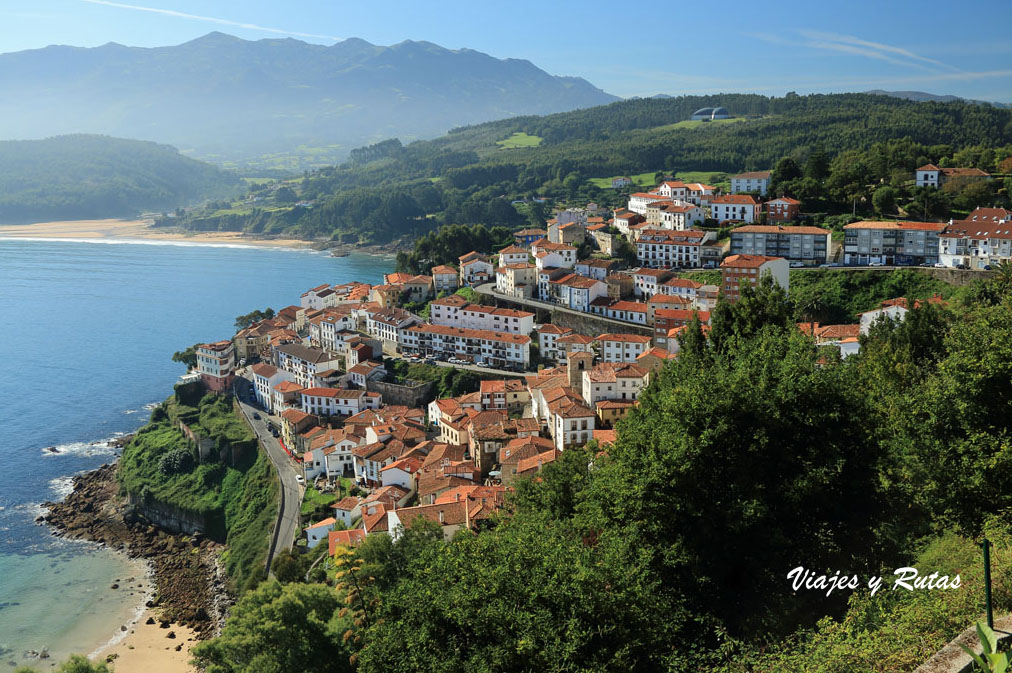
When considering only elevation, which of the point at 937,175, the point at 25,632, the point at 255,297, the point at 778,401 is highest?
the point at 937,175

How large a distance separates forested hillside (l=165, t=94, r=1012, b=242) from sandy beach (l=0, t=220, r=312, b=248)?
2.34 metres

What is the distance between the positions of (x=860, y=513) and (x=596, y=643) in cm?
269

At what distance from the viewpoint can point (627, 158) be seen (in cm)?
5694

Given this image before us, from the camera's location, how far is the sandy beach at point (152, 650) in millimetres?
13977

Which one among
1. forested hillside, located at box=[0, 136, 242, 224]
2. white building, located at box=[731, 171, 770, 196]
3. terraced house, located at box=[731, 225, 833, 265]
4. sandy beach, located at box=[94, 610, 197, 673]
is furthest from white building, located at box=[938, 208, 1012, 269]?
forested hillside, located at box=[0, 136, 242, 224]

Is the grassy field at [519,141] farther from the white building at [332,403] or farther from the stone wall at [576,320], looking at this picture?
the white building at [332,403]

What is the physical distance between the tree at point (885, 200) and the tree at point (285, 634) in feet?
73.3

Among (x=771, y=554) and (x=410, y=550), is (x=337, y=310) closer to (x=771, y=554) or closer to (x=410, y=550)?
(x=410, y=550)

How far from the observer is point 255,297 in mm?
41688

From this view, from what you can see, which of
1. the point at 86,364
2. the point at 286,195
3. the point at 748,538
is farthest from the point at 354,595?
the point at 286,195

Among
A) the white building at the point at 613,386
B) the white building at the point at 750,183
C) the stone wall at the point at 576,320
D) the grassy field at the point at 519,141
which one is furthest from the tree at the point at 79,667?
the grassy field at the point at 519,141

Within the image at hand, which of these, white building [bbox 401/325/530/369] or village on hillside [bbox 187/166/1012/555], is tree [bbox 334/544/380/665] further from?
white building [bbox 401/325/530/369]

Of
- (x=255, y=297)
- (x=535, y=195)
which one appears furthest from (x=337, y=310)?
(x=535, y=195)

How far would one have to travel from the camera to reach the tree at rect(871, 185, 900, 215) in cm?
2644
